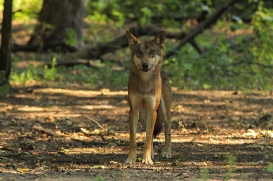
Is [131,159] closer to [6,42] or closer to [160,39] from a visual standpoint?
[160,39]

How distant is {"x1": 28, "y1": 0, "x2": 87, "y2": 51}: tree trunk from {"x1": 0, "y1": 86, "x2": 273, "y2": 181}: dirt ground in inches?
162

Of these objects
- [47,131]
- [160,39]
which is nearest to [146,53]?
[160,39]

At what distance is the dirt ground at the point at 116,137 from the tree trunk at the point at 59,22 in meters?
4.11

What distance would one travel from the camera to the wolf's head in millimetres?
6980

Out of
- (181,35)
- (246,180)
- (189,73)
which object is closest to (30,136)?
(246,180)

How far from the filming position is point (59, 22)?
1675 cm

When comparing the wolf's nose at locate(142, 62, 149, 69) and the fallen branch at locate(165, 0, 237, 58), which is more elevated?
the fallen branch at locate(165, 0, 237, 58)

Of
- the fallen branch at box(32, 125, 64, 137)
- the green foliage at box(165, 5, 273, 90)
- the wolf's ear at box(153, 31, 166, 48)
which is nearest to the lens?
the wolf's ear at box(153, 31, 166, 48)

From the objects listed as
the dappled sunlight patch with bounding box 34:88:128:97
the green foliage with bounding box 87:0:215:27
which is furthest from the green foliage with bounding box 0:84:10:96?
the green foliage with bounding box 87:0:215:27

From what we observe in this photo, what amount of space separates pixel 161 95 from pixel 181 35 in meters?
7.69

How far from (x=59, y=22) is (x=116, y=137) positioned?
28.1ft

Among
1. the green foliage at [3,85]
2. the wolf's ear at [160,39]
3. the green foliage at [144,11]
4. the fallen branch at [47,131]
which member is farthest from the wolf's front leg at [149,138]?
the green foliage at [144,11]

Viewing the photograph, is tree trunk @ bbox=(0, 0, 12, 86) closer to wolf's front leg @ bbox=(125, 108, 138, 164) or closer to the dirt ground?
the dirt ground

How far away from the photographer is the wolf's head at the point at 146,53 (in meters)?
6.98
